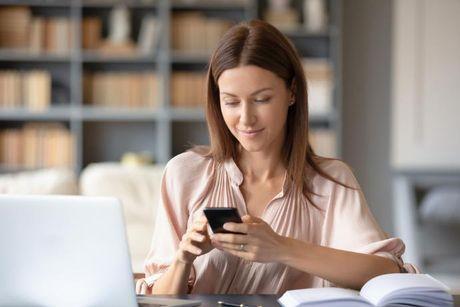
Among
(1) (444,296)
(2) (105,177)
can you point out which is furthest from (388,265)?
(2) (105,177)

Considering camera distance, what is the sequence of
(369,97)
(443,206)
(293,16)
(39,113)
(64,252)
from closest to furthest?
(64,252) < (443,206) < (39,113) < (293,16) < (369,97)

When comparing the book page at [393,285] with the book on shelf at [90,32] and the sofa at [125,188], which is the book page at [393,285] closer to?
the sofa at [125,188]

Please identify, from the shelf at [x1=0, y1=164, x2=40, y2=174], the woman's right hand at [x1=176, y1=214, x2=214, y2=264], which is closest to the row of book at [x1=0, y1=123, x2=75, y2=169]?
the shelf at [x1=0, y1=164, x2=40, y2=174]

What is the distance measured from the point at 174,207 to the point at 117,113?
387 cm

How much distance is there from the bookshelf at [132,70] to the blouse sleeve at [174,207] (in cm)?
376

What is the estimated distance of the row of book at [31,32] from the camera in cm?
584

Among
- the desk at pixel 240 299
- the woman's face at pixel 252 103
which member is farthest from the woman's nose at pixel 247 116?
the desk at pixel 240 299

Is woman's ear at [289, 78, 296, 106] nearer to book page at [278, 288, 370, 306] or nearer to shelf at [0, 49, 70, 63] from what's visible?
book page at [278, 288, 370, 306]

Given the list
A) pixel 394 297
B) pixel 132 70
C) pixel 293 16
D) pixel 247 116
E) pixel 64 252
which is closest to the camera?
pixel 64 252

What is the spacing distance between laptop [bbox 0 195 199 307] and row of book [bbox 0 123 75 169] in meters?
4.45

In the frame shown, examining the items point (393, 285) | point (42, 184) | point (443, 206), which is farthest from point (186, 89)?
point (393, 285)

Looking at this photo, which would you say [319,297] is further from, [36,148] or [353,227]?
[36,148]

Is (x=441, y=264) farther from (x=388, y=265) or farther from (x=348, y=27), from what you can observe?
(x=388, y=265)

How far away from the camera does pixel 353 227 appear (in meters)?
2.02
